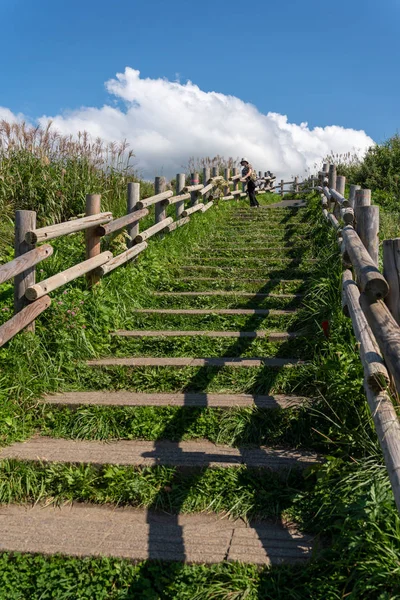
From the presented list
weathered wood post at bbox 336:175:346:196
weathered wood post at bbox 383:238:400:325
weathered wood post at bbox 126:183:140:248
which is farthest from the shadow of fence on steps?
weathered wood post at bbox 336:175:346:196

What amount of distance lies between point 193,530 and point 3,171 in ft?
23.0

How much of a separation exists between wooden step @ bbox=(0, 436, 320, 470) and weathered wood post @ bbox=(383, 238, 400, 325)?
128 centimetres

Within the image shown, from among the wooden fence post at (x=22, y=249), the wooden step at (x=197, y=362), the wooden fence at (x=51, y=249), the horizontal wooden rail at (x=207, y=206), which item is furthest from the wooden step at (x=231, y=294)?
the horizontal wooden rail at (x=207, y=206)

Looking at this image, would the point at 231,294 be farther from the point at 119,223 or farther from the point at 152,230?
the point at 152,230

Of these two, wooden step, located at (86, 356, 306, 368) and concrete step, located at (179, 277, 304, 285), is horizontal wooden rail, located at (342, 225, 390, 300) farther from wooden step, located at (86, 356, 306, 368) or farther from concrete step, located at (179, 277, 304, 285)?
concrete step, located at (179, 277, 304, 285)

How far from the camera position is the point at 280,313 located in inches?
259

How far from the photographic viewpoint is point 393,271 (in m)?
3.20

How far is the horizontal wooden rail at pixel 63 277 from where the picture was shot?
17.1ft

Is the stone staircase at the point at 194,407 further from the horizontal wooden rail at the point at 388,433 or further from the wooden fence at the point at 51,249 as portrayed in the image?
the horizontal wooden rail at the point at 388,433

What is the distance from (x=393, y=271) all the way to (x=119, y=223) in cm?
449

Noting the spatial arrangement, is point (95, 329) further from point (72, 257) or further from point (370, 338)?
point (370, 338)

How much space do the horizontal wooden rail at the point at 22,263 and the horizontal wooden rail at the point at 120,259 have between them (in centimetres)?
123

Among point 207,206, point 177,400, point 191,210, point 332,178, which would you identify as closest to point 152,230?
point 191,210

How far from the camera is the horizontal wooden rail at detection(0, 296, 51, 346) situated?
4.91 m
